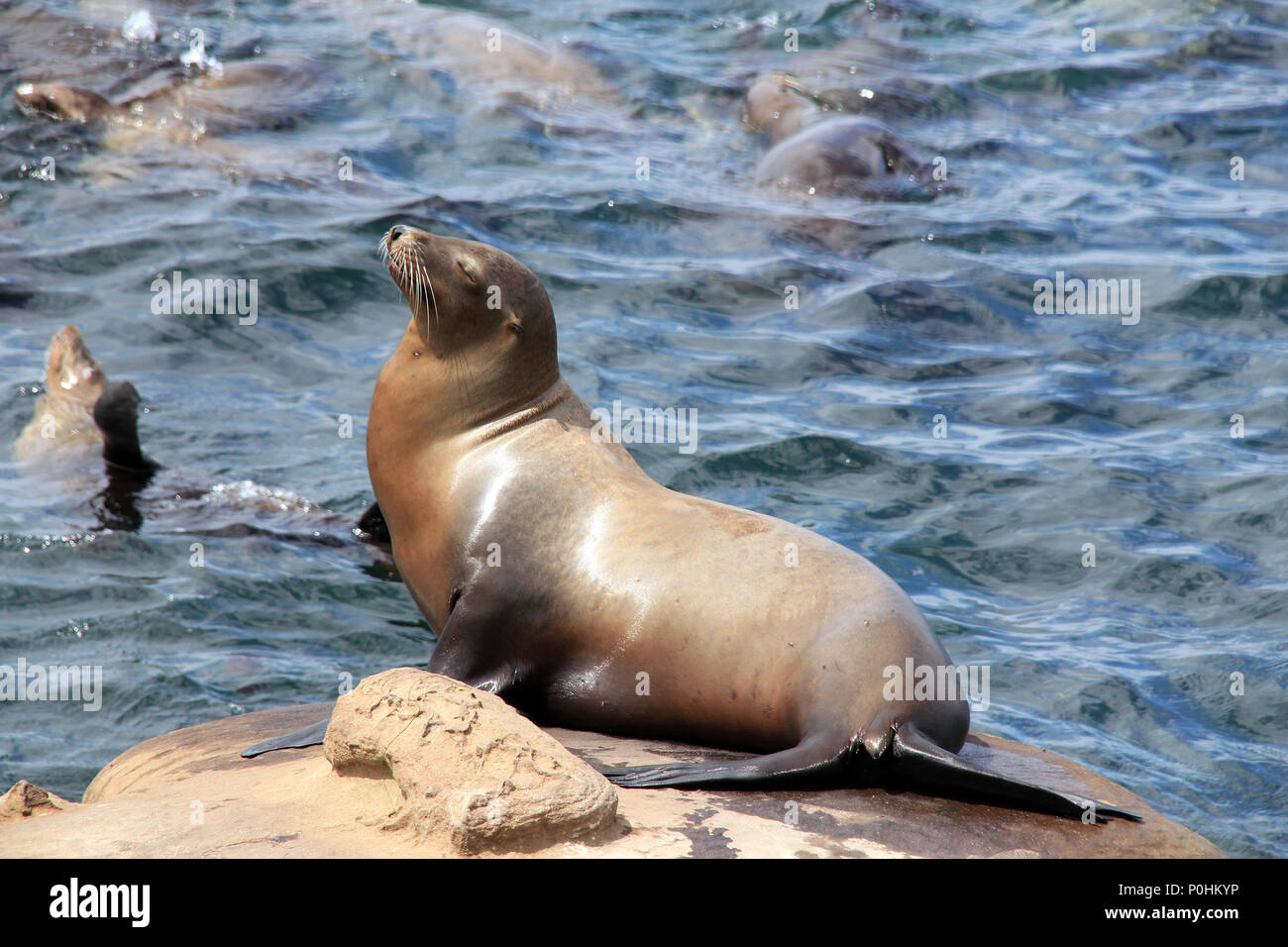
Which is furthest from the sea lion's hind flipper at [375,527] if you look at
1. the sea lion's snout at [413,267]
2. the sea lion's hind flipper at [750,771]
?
the sea lion's hind flipper at [750,771]

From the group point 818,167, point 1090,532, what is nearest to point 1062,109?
point 818,167

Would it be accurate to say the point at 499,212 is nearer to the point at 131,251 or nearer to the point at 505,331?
the point at 131,251

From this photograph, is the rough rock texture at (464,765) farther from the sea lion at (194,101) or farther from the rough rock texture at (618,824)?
the sea lion at (194,101)

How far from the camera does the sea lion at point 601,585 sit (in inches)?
167

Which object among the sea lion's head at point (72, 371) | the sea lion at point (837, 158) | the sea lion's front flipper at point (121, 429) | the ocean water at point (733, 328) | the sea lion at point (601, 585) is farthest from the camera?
the sea lion at point (837, 158)

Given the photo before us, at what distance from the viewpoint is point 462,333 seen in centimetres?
523

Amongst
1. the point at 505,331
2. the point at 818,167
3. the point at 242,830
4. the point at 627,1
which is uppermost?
the point at 627,1

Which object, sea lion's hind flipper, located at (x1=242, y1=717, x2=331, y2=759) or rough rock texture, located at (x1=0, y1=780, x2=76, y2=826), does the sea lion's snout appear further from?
rough rock texture, located at (x1=0, y1=780, x2=76, y2=826)

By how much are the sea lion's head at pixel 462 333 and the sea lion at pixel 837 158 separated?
20.5 ft

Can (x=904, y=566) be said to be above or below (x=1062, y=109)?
below

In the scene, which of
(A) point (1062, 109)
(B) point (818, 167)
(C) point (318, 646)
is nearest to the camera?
(C) point (318, 646)

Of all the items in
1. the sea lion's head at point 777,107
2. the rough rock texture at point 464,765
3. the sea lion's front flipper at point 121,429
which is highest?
the sea lion's head at point 777,107

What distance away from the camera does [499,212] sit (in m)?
10.7
